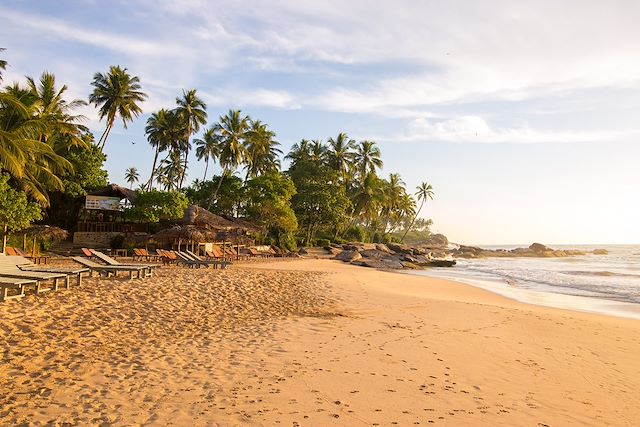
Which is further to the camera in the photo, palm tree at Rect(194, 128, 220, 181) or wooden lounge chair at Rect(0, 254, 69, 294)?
palm tree at Rect(194, 128, 220, 181)

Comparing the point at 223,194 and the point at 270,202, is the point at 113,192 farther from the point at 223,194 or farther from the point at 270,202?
the point at 270,202

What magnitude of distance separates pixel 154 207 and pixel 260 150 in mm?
16443

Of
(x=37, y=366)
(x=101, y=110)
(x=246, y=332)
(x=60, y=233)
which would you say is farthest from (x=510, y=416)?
(x=101, y=110)

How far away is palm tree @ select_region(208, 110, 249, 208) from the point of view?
40.2 metres

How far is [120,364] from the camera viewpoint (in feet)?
18.4

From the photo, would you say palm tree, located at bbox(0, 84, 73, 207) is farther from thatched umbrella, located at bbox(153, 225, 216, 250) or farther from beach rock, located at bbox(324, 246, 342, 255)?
beach rock, located at bbox(324, 246, 342, 255)

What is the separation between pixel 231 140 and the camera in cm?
4006

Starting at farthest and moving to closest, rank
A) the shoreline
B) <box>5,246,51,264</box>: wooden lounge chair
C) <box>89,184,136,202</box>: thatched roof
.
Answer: <box>89,184,136,202</box>: thatched roof
<box>5,246,51,264</box>: wooden lounge chair
the shoreline

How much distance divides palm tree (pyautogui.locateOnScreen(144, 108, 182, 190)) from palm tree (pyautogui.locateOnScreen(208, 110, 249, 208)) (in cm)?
361

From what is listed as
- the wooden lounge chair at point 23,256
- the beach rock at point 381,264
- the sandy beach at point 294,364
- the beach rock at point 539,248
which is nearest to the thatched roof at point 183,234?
the wooden lounge chair at point 23,256

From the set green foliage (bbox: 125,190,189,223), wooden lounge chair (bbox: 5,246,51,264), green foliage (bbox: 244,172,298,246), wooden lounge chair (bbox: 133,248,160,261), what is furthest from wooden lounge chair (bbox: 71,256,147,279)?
green foliage (bbox: 244,172,298,246)

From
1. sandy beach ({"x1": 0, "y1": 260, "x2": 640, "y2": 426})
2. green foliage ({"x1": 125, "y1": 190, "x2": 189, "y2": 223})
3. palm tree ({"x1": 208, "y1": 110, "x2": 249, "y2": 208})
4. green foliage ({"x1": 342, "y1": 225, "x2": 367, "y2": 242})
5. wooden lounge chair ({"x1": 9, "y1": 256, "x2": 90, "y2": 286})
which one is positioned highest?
palm tree ({"x1": 208, "y1": 110, "x2": 249, "y2": 208})

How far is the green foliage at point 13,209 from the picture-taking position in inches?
685

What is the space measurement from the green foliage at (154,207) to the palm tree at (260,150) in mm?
13015
